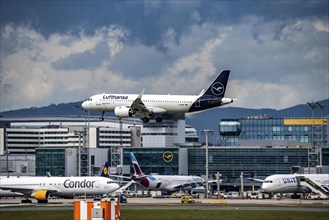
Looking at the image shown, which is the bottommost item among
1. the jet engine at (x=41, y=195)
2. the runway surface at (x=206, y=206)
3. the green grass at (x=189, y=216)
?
the runway surface at (x=206, y=206)

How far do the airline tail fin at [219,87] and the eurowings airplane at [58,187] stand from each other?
78.0 feet

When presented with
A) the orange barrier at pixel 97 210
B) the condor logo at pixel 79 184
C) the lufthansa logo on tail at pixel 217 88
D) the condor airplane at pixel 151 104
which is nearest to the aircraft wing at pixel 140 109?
the condor airplane at pixel 151 104

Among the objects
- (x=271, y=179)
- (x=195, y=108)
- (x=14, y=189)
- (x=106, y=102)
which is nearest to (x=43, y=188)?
(x=14, y=189)

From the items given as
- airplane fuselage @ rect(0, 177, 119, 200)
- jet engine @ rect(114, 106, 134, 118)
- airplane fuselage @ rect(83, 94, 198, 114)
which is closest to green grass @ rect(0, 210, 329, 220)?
jet engine @ rect(114, 106, 134, 118)

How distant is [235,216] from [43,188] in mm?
68404

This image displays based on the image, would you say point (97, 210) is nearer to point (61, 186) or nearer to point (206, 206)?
point (206, 206)

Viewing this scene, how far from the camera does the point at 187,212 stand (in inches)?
4301

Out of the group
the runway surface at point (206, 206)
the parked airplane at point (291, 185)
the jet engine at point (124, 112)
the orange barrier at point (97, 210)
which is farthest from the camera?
the parked airplane at point (291, 185)

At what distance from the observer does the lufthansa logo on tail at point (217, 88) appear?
162 meters

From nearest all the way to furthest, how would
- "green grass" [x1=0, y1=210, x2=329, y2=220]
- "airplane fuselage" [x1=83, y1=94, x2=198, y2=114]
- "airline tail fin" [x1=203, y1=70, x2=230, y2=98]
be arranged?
"green grass" [x1=0, y1=210, x2=329, y2=220] < "airplane fuselage" [x1=83, y1=94, x2=198, y2=114] < "airline tail fin" [x1=203, y1=70, x2=230, y2=98]

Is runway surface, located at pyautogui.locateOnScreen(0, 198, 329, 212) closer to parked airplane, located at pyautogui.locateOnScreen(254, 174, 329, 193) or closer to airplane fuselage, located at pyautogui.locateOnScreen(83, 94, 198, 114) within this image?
airplane fuselage, located at pyautogui.locateOnScreen(83, 94, 198, 114)

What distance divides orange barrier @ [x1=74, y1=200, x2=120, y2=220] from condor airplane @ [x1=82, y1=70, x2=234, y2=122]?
369 ft

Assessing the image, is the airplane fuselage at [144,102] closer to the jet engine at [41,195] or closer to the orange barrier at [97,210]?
the jet engine at [41,195]

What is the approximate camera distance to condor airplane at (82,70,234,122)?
15325cm
